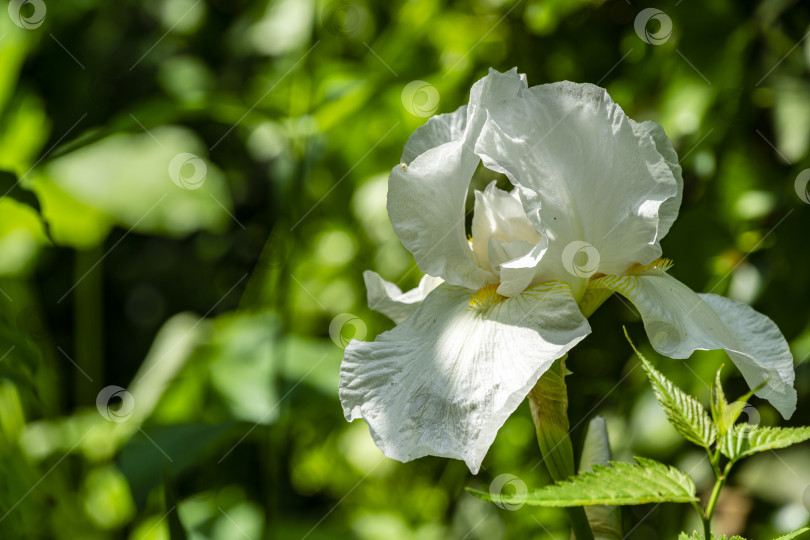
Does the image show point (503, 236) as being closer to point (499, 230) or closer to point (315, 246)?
point (499, 230)

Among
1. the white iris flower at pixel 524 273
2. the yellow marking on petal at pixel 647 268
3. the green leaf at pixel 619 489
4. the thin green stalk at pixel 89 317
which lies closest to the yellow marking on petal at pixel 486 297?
the white iris flower at pixel 524 273

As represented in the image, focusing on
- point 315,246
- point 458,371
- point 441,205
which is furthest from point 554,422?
point 315,246

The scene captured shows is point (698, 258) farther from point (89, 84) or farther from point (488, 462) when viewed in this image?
point (89, 84)

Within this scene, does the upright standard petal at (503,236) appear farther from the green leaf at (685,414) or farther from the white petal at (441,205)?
the green leaf at (685,414)

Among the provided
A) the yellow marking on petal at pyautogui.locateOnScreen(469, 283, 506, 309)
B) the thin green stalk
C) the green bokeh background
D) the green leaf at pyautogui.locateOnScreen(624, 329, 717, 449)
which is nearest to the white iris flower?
the yellow marking on petal at pyautogui.locateOnScreen(469, 283, 506, 309)

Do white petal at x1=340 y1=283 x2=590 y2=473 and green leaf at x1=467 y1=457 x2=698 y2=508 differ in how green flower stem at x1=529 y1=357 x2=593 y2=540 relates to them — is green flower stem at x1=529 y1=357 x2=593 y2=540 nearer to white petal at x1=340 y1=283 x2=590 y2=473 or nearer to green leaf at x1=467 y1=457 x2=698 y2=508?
white petal at x1=340 y1=283 x2=590 y2=473

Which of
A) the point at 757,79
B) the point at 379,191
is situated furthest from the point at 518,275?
the point at 379,191
